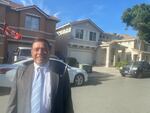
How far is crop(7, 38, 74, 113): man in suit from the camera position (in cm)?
326

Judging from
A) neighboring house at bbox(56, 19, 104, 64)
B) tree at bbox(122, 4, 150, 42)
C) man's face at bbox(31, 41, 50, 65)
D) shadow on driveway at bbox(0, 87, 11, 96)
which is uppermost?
tree at bbox(122, 4, 150, 42)

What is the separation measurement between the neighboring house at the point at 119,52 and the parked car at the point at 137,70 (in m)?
12.8

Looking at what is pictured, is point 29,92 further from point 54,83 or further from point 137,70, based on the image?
point 137,70

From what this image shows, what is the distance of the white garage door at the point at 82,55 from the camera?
38256mm

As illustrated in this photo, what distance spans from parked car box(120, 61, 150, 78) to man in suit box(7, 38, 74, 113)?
21.8m

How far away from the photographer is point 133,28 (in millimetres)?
39031

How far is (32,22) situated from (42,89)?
27370 millimetres

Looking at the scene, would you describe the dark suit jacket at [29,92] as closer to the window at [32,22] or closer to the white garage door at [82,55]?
the window at [32,22]

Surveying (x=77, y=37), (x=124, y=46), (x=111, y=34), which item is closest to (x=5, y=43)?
(x=77, y=37)

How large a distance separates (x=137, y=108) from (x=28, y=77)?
24.6 ft

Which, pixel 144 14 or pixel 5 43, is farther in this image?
pixel 144 14

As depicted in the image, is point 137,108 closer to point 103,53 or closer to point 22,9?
point 22,9

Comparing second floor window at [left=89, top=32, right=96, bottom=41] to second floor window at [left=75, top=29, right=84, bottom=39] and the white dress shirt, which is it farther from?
the white dress shirt

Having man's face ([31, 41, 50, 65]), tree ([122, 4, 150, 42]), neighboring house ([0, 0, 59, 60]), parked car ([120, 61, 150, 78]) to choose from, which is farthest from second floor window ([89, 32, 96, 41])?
man's face ([31, 41, 50, 65])
